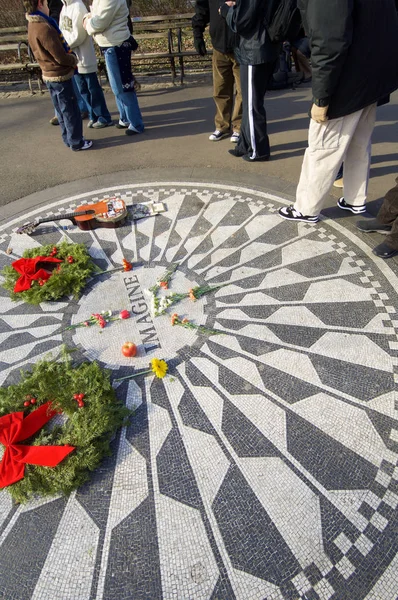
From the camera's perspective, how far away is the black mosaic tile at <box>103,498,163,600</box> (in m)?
2.58

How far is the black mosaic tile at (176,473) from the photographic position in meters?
2.95

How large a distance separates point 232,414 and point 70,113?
5.35 metres

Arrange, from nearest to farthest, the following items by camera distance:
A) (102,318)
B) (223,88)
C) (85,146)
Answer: (102,318), (223,88), (85,146)

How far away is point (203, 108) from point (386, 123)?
10.5 feet

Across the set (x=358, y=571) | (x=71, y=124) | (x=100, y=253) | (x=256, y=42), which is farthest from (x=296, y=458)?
(x=71, y=124)

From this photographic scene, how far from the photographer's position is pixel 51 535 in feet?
9.25

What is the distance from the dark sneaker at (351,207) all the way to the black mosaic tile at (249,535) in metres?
3.45

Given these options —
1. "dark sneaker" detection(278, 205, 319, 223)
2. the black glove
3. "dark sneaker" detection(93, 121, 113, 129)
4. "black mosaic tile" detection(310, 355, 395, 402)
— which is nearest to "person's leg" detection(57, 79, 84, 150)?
"dark sneaker" detection(93, 121, 113, 129)

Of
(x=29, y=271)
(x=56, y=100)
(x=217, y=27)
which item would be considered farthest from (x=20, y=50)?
(x=29, y=271)

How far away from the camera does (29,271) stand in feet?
15.0

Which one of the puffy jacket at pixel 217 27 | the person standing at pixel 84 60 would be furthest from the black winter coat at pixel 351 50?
the person standing at pixel 84 60

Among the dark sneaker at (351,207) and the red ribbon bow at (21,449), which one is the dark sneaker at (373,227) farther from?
the red ribbon bow at (21,449)

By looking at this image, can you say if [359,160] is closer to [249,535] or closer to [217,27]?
[217,27]

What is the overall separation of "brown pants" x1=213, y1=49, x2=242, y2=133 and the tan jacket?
6.73 ft
